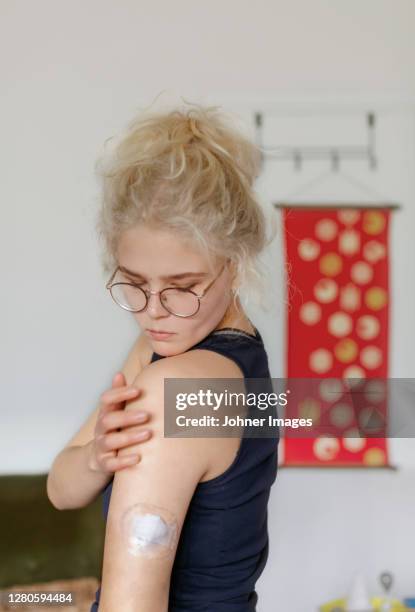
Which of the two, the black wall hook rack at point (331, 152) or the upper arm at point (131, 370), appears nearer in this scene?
the upper arm at point (131, 370)

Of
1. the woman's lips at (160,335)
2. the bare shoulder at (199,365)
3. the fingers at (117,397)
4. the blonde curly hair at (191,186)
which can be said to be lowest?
the fingers at (117,397)

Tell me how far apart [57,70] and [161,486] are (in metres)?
2.16

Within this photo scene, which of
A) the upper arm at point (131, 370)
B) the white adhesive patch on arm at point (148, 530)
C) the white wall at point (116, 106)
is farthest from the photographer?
the white wall at point (116, 106)

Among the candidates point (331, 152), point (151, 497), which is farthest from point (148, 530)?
point (331, 152)

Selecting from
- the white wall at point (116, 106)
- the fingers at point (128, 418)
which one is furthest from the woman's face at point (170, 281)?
the white wall at point (116, 106)

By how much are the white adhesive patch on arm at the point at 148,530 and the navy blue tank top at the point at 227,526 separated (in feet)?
0.18

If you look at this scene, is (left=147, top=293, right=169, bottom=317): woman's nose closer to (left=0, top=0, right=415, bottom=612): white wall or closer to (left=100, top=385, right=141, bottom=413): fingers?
(left=100, top=385, right=141, bottom=413): fingers

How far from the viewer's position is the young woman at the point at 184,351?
0.76m

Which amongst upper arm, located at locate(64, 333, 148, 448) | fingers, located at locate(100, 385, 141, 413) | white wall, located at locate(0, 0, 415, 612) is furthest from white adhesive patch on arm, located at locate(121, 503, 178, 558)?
white wall, located at locate(0, 0, 415, 612)

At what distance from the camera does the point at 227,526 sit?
0.84m

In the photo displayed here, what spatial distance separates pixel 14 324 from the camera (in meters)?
2.63

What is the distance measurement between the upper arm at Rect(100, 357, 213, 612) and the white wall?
1.85 meters

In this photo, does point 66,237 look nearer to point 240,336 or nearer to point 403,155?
point 403,155

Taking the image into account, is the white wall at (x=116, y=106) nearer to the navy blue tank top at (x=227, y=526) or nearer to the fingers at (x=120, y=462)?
the navy blue tank top at (x=227, y=526)
